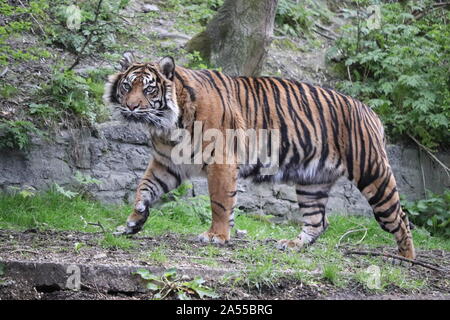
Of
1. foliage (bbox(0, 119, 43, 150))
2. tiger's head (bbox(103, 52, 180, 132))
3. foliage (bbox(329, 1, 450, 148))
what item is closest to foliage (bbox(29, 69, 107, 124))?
foliage (bbox(0, 119, 43, 150))

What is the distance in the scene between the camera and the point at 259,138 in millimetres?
6559

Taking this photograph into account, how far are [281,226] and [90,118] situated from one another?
316cm

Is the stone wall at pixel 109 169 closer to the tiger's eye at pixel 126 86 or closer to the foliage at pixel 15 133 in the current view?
the foliage at pixel 15 133

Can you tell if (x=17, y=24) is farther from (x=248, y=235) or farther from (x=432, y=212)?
(x=432, y=212)

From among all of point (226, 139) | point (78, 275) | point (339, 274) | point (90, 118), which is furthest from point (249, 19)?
point (78, 275)

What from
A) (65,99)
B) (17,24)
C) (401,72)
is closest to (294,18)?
(401,72)

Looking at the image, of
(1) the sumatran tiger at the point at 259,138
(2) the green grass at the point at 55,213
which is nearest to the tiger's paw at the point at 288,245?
(1) the sumatran tiger at the point at 259,138

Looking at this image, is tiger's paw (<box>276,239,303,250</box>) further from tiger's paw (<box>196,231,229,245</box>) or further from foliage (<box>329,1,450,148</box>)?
foliage (<box>329,1,450,148</box>)

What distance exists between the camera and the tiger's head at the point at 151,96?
6004 mm

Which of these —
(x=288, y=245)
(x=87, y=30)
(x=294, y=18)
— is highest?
(x=294, y=18)

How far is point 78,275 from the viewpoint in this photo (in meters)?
4.56

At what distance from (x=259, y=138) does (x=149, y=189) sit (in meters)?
1.29

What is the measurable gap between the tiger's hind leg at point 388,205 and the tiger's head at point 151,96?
87.0 inches

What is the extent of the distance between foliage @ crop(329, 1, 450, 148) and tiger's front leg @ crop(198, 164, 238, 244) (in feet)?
16.8
